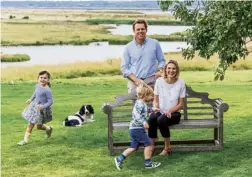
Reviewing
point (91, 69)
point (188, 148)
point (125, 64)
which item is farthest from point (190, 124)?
point (91, 69)

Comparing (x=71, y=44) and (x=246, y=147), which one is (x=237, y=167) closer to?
(x=246, y=147)

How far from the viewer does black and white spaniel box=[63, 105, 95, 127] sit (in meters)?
13.1

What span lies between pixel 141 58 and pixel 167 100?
3.22 feet

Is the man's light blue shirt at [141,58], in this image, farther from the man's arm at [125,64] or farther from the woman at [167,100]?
the woman at [167,100]

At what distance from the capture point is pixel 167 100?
937 centimetres

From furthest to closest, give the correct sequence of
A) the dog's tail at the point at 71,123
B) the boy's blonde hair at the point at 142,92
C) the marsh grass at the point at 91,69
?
the marsh grass at the point at 91,69, the dog's tail at the point at 71,123, the boy's blonde hair at the point at 142,92

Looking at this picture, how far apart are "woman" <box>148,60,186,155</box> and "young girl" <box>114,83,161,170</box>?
1.49 feet

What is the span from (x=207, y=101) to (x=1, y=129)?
16.8ft

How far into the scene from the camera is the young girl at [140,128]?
8812mm

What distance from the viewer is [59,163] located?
933 cm

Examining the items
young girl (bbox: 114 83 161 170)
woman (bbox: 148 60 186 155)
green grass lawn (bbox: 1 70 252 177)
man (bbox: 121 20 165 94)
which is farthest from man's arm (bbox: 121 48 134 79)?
green grass lawn (bbox: 1 70 252 177)

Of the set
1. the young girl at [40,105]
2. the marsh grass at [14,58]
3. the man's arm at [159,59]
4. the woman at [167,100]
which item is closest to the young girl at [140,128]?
the woman at [167,100]

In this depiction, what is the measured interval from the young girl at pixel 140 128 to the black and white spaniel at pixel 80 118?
13.8 ft

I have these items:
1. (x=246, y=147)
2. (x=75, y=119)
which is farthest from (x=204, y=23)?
(x=75, y=119)
